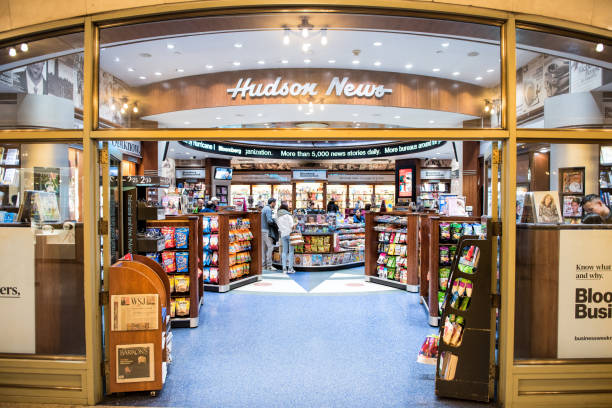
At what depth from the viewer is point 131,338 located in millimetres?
3072

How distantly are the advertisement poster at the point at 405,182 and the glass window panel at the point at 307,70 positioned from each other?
1275 cm

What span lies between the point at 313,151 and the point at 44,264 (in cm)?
1322

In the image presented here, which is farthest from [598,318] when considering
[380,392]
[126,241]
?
[126,241]

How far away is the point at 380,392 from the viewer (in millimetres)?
3213

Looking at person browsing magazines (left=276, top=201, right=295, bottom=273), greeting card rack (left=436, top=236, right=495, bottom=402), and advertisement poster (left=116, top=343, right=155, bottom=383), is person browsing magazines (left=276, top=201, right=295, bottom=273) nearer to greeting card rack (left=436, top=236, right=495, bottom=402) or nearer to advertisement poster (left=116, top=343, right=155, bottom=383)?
advertisement poster (left=116, top=343, right=155, bottom=383)

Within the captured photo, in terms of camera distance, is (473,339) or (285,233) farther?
(285,233)

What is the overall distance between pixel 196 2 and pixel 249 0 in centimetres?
42

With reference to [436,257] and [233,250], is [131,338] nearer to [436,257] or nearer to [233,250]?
[436,257]

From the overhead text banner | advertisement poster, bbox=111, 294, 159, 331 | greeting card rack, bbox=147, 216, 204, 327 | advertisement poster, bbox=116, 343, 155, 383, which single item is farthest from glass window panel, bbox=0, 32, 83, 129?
the overhead text banner

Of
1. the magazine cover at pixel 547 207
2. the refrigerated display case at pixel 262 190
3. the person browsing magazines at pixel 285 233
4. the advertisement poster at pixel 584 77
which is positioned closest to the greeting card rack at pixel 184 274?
the person browsing magazines at pixel 285 233

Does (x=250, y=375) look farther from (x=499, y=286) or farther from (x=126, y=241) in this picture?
(x=499, y=286)

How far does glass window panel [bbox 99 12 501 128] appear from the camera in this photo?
3.03 meters

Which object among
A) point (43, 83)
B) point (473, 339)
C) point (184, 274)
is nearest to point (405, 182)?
point (184, 274)

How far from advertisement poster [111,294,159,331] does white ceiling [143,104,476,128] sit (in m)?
1.42
